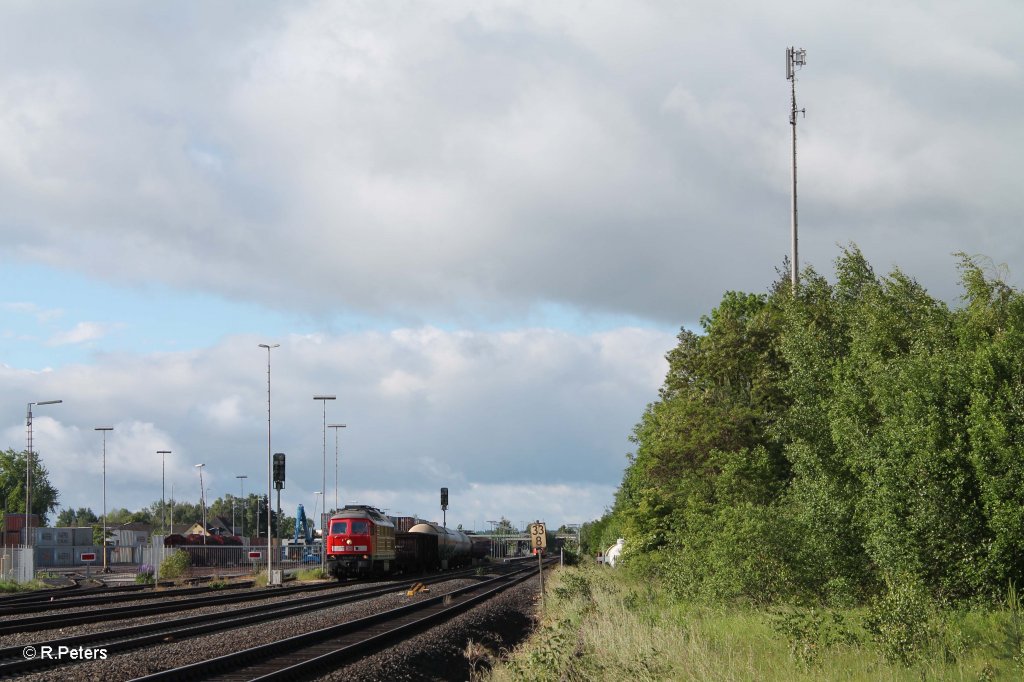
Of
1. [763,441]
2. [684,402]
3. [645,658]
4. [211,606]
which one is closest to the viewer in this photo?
[645,658]

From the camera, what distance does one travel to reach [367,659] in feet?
65.5

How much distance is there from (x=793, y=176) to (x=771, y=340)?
8479 millimetres

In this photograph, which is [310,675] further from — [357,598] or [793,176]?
[793,176]

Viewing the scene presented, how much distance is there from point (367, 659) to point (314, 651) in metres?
1.73

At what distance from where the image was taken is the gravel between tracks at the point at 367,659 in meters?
17.8

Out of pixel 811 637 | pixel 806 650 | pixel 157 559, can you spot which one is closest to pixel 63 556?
pixel 157 559

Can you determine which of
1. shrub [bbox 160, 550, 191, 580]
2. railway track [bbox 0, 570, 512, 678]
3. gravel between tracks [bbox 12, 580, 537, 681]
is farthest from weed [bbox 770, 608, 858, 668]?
shrub [bbox 160, 550, 191, 580]

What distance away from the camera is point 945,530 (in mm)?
20016

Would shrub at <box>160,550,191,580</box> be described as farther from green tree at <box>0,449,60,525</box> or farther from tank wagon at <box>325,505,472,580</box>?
green tree at <box>0,449,60,525</box>

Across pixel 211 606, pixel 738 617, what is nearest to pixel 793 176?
→ pixel 738 617

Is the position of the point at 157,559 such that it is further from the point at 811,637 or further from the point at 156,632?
the point at 811,637

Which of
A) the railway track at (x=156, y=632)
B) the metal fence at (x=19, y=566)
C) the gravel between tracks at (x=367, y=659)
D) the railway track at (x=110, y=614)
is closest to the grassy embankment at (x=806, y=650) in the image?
the gravel between tracks at (x=367, y=659)

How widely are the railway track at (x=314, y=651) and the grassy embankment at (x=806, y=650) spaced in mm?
2774

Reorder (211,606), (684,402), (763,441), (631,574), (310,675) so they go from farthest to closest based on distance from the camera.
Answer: (631,574) → (684,402) → (763,441) → (211,606) → (310,675)
